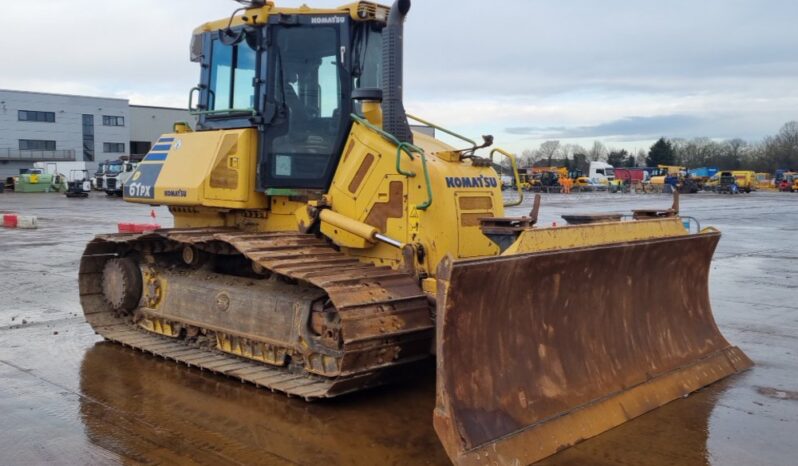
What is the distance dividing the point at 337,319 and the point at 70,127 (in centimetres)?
7338

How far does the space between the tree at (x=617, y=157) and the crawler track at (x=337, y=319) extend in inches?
4101

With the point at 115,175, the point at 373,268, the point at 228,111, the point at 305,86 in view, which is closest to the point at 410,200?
the point at 373,268

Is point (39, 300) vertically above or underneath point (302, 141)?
underneath

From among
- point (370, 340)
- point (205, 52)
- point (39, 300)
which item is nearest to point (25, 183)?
point (39, 300)

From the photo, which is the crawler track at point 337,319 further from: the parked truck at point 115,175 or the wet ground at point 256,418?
the parked truck at point 115,175

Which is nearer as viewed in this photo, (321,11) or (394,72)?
(394,72)

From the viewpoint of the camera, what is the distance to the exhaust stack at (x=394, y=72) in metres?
6.31

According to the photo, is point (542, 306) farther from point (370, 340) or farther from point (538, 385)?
point (370, 340)

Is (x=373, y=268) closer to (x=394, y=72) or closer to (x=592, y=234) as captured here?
(x=394, y=72)

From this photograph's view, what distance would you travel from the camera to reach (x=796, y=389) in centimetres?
646

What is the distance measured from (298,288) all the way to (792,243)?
17.3 meters

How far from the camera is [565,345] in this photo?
5.61 metres

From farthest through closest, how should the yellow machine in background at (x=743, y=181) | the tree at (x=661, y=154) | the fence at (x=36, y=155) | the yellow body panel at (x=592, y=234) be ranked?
the tree at (x=661, y=154) → the fence at (x=36, y=155) → the yellow machine in background at (x=743, y=181) → the yellow body panel at (x=592, y=234)

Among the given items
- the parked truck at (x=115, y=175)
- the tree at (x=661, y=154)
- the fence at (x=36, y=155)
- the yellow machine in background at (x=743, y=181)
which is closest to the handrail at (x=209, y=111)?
the parked truck at (x=115, y=175)
